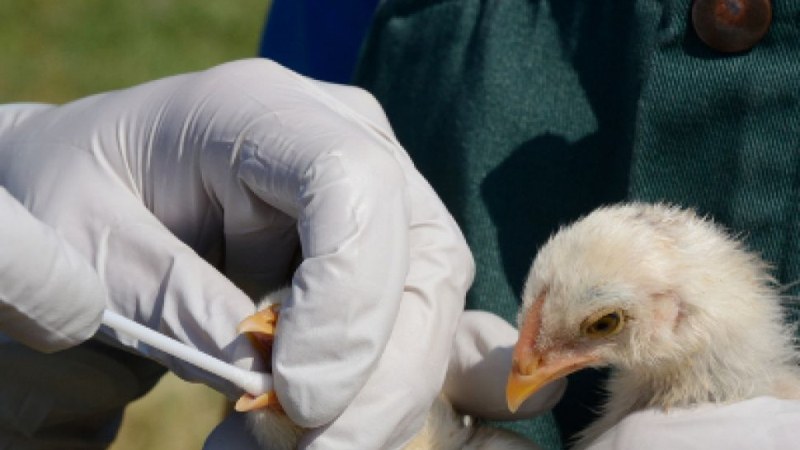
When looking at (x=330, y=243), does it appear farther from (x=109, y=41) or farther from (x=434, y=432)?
(x=109, y=41)

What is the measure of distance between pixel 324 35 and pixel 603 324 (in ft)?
2.55

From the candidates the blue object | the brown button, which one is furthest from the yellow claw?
the blue object

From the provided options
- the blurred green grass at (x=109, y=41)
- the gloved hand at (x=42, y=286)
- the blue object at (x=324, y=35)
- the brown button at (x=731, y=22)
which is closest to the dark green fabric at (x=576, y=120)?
the brown button at (x=731, y=22)

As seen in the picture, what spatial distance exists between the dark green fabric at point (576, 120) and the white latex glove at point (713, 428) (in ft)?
0.53

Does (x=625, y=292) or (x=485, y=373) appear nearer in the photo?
(x=625, y=292)

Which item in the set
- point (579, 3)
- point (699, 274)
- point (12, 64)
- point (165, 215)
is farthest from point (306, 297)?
point (12, 64)

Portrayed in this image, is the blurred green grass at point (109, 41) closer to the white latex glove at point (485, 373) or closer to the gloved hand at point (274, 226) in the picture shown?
the gloved hand at point (274, 226)

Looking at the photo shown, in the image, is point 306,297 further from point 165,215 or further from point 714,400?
point 714,400

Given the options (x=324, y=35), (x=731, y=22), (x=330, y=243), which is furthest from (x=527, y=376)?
(x=324, y=35)

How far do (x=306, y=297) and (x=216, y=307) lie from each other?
0.40ft

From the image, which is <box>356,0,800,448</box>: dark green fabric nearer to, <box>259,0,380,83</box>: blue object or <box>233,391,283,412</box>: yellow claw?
<box>259,0,380,83</box>: blue object

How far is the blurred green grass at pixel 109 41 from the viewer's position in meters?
4.11

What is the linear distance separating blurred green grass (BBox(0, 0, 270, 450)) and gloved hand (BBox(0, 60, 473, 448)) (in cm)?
280

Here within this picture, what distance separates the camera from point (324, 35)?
182cm
